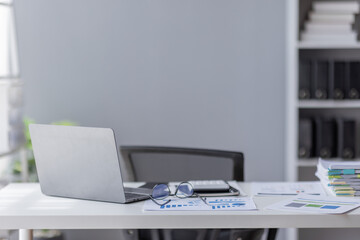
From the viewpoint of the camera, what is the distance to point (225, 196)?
202 cm

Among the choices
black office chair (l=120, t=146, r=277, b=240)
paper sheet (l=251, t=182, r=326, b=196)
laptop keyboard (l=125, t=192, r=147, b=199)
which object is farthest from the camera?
black office chair (l=120, t=146, r=277, b=240)

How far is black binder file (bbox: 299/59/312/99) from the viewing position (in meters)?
3.52

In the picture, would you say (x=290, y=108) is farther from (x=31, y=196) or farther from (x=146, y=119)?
(x=31, y=196)

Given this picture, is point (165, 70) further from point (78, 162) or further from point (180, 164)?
point (78, 162)

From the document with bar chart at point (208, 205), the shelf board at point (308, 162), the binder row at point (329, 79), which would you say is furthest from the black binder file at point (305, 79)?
the document with bar chart at point (208, 205)

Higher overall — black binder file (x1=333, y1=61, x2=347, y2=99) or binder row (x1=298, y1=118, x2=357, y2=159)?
black binder file (x1=333, y1=61, x2=347, y2=99)

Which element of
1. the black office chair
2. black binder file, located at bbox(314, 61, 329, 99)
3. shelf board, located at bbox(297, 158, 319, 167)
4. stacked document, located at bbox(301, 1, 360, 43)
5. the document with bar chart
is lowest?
shelf board, located at bbox(297, 158, 319, 167)

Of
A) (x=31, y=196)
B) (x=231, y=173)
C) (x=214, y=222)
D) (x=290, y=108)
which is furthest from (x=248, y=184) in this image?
(x=290, y=108)

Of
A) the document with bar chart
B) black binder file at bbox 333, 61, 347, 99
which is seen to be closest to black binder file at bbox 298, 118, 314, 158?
black binder file at bbox 333, 61, 347, 99

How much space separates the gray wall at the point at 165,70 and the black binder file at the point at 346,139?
17.4 inches

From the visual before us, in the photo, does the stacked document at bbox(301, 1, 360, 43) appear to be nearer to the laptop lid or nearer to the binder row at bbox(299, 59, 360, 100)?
the binder row at bbox(299, 59, 360, 100)

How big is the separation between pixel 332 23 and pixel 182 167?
160cm

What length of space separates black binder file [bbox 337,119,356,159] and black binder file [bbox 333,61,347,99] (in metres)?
0.17

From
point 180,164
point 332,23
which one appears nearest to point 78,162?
point 180,164
